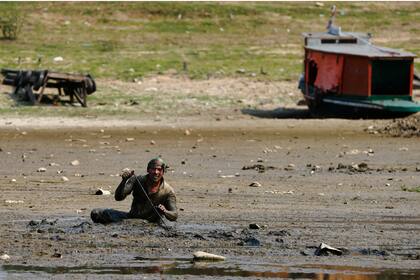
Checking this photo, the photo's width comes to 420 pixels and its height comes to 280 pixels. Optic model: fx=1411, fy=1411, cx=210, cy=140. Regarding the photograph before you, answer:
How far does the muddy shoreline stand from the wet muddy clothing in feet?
0.39

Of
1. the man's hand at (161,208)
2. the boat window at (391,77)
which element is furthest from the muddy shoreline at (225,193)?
the boat window at (391,77)

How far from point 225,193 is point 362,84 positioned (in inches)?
385

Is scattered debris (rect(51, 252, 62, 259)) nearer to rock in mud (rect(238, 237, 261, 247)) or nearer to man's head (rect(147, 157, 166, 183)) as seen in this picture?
man's head (rect(147, 157, 166, 183))

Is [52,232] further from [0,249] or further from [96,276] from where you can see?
[96,276]

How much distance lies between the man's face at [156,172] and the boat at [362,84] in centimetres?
1251

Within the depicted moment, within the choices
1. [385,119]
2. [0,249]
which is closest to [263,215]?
[0,249]

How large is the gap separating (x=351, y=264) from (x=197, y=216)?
9.72ft

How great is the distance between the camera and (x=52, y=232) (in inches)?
570

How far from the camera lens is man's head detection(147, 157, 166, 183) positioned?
1423 centimetres

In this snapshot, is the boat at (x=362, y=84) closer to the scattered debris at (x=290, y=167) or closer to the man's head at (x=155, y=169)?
the scattered debris at (x=290, y=167)

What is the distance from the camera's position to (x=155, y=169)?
46.8 feet

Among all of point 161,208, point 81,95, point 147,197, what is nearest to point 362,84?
point 81,95

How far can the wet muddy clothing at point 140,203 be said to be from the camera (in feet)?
47.3

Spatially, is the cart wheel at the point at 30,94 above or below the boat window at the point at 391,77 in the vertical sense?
below
